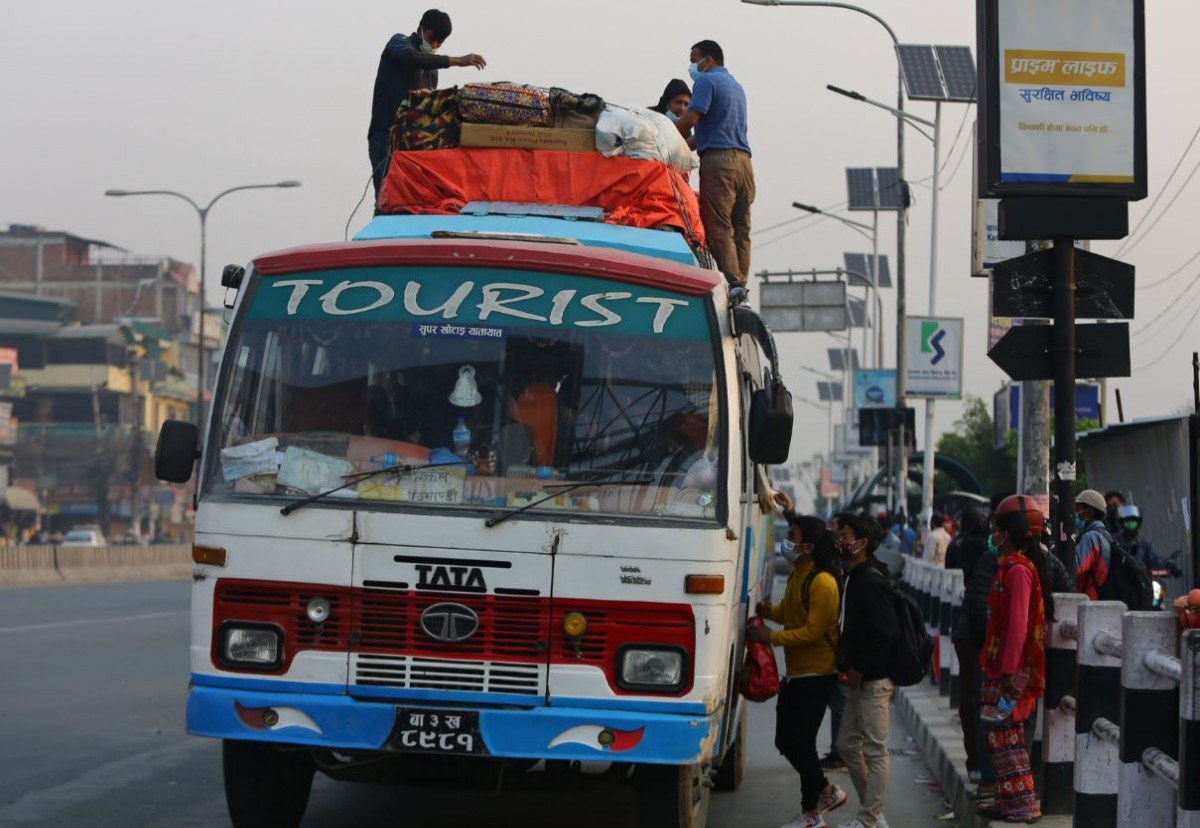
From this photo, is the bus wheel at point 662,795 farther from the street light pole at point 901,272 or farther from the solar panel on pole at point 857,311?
the solar panel on pole at point 857,311

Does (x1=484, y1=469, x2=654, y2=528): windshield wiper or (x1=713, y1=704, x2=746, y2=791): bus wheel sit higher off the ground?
(x1=484, y1=469, x2=654, y2=528): windshield wiper

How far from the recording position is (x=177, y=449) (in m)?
7.77

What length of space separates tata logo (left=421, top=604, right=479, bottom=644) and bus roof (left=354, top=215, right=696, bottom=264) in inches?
80.8

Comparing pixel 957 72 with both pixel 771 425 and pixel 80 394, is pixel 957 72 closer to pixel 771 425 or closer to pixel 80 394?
pixel 771 425

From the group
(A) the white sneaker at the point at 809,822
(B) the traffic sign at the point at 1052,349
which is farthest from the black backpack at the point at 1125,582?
(A) the white sneaker at the point at 809,822

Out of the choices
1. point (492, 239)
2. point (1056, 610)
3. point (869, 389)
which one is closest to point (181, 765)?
point (492, 239)

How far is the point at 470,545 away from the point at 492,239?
1547 millimetres

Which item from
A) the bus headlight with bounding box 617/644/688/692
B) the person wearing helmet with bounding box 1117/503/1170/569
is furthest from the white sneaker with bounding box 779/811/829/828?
the person wearing helmet with bounding box 1117/503/1170/569

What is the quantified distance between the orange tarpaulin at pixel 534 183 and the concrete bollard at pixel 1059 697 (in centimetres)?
283

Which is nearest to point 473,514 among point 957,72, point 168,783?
point 168,783

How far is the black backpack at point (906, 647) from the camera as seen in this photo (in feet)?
28.5

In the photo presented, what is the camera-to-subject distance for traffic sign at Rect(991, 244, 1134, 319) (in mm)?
9211

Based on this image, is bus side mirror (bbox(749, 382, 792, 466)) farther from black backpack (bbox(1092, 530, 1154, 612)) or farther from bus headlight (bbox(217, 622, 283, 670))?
black backpack (bbox(1092, 530, 1154, 612))

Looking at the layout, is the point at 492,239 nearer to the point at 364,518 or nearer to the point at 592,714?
the point at 364,518
